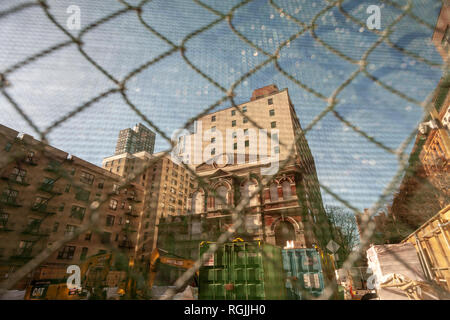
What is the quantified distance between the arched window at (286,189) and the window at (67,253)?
2272 cm

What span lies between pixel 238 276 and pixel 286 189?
46.5 ft

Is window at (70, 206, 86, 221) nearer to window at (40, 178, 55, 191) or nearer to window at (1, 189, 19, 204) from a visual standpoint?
window at (40, 178, 55, 191)

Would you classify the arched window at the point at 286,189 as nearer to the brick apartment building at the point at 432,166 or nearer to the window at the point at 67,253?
the brick apartment building at the point at 432,166

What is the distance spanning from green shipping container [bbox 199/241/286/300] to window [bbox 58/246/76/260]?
75.5 feet

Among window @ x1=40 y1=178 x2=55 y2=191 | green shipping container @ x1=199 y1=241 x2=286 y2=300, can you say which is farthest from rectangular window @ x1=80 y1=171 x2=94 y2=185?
green shipping container @ x1=199 y1=241 x2=286 y2=300

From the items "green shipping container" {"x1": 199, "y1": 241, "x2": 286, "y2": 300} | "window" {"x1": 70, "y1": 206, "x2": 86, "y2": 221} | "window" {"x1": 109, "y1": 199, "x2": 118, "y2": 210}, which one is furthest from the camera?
"window" {"x1": 109, "y1": 199, "x2": 118, "y2": 210}

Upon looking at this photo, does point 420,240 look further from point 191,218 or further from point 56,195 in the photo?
point 56,195

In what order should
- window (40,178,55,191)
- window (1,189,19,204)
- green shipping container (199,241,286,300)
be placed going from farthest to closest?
window (40,178,55,191) < window (1,189,19,204) < green shipping container (199,241,286,300)

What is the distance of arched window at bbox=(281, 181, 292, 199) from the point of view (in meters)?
19.4

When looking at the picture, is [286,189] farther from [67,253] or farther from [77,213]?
[67,253]

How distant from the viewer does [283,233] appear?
61.2 ft

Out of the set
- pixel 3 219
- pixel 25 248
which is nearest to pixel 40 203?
pixel 3 219

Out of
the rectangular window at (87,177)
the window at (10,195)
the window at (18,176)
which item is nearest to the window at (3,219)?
the window at (10,195)

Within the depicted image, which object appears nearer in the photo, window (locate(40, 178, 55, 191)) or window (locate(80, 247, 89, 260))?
window (locate(40, 178, 55, 191))
